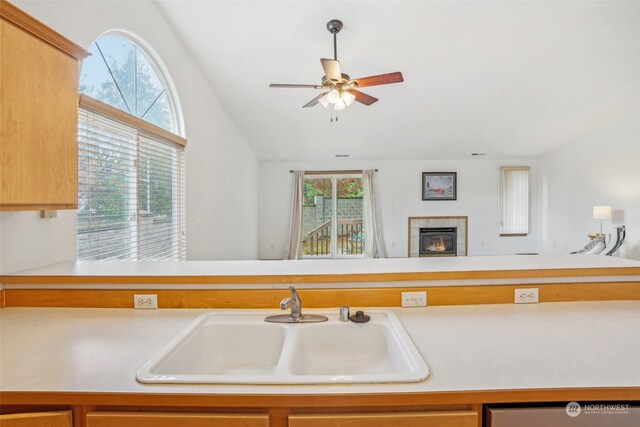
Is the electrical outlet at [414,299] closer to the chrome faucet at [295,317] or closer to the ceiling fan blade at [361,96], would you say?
the chrome faucet at [295,317]

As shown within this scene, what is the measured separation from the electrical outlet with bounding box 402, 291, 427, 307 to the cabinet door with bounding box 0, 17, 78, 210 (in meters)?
1.57

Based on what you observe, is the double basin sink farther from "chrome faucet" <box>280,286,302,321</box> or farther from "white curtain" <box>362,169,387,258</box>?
"white curtain" <box>362,169,387,258</box>

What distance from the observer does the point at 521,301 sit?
1.45 meters

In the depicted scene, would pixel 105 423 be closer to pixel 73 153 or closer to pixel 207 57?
pixel 73 153

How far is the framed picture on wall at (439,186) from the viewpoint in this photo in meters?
7.27

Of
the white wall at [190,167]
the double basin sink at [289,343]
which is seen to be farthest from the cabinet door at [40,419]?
the white wall at [190,167]

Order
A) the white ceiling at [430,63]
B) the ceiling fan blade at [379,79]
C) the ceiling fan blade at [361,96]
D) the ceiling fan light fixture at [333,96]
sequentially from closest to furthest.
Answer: the ceiling fan blade at [379,79]
the ceiling fan light fixture at [333,96]
the ceiling fan blade at [361,96]
the white ceiling at [430,63]

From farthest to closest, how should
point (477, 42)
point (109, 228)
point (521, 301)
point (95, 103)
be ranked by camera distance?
point (477, 42) → point (109, 228) → point (95, 103) → point (521, 301)

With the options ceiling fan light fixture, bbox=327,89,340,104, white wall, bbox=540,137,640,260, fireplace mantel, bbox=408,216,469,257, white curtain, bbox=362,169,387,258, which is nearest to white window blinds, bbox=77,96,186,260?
ceiling fan light fixture, bbox=327,89,340,104

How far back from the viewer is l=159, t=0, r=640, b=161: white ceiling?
3.21 meters

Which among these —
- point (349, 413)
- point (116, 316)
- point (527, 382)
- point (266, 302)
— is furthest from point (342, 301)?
point (116, 316)

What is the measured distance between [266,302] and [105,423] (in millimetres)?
687

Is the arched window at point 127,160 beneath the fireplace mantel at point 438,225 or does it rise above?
above

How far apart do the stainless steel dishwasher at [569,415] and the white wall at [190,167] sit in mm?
2145
